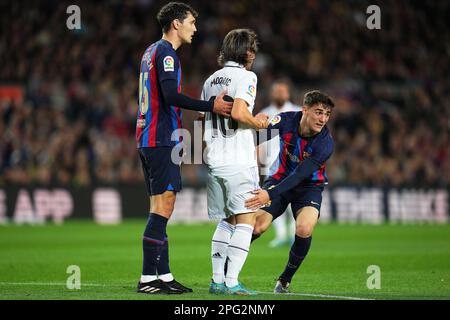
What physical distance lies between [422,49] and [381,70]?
163cm

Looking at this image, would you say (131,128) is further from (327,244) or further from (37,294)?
(37,294)

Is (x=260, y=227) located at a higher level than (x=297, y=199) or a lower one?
lower

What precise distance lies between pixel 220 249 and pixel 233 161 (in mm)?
838

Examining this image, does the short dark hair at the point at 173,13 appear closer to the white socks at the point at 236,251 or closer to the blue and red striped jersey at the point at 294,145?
the blue and red striped jersey at the point at 294,145

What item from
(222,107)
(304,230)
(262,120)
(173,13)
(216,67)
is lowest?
(304,230)

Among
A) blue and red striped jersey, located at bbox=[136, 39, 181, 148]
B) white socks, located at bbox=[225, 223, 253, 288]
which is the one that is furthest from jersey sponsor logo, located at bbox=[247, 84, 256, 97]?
white socks, located at bbox=[225, 223, 253, 288]

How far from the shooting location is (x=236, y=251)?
7750 millimetres

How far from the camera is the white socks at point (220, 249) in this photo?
311 inches

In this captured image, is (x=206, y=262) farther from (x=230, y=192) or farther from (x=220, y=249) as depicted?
(x=230, y=192)

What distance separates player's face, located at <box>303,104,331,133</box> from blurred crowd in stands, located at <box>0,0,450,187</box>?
44.1ft

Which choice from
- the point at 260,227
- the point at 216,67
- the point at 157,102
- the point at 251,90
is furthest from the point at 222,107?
the point at 216,67

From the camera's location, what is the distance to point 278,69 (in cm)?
2653
